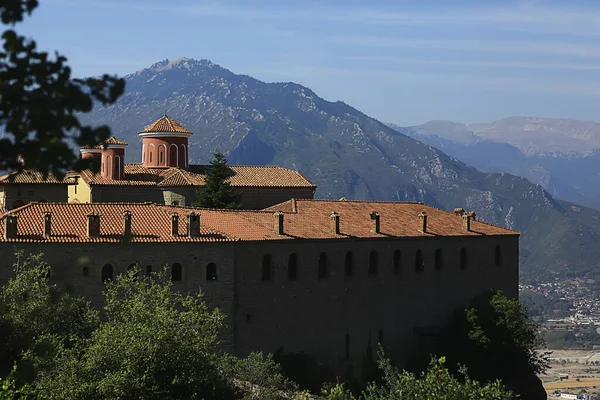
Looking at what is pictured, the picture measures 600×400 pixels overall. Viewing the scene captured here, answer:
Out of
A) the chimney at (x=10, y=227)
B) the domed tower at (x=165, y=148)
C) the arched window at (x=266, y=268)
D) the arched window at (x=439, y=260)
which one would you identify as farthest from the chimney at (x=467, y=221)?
the chimney at (x=10, y=227)

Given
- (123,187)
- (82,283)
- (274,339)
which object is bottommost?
(274,339)

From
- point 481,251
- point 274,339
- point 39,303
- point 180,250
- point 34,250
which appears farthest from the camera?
point 481,251

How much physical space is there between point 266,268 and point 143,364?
49.8ft

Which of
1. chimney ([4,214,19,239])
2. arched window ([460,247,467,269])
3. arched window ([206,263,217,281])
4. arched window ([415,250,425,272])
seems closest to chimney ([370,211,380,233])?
arched window ([415,250,425,272])

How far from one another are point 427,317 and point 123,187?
1870 centimetres

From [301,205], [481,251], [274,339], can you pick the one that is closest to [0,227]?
[274,339]

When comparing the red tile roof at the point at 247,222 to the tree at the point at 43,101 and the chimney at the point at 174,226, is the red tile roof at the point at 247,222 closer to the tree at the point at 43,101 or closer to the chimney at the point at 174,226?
the chimney at the point at 174,226

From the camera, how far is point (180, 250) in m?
41.7

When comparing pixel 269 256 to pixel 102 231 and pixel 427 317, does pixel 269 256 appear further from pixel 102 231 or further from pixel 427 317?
pixel 427 317

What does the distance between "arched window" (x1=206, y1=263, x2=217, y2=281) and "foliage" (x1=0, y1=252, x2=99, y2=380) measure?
557cm

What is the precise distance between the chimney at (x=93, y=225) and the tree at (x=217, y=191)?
1640 cm

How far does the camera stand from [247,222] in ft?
153

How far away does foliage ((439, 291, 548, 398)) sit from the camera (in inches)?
2021

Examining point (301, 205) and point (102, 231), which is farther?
point (301, 205)
